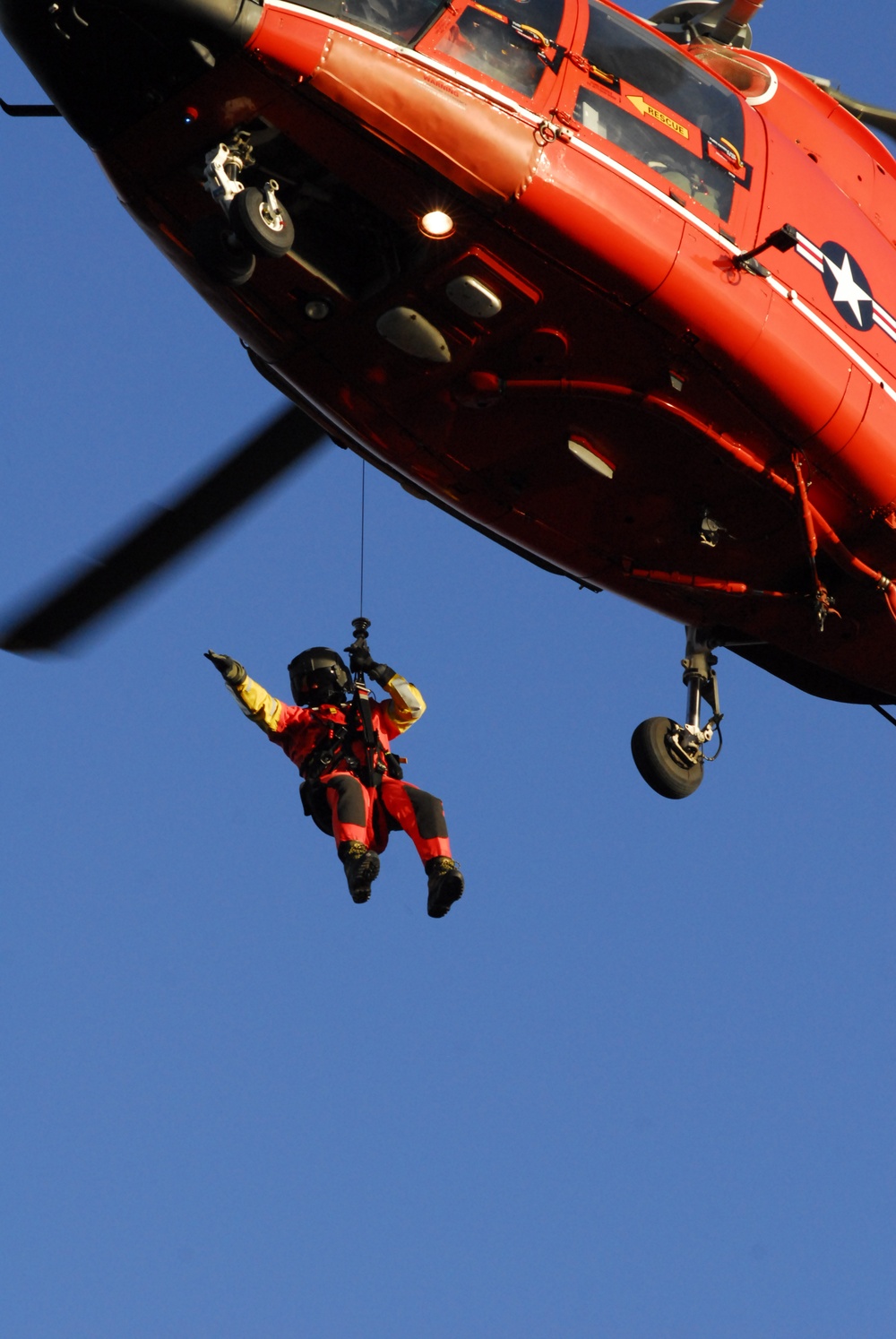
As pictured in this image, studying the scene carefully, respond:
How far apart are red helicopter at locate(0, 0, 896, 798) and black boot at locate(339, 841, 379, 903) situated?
262 centimetres

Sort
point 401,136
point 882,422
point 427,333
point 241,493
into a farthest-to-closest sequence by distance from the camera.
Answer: point 241,493 < point 882,422 < point 427,333 < point 401,136

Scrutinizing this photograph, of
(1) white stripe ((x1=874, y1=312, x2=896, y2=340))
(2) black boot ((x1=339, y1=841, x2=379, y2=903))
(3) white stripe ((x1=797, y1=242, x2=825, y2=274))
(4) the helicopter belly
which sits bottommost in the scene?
(2) black boot ((x1=339, y1=841, x2=379, y2=903))

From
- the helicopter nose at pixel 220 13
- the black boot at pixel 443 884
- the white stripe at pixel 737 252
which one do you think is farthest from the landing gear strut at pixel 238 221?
the black boot at pixel 443 884

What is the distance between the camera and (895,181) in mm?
16453

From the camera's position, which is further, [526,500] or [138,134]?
[526,500]

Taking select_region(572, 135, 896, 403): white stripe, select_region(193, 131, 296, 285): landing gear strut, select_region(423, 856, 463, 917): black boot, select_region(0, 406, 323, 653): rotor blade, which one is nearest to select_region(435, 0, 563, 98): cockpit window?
select_region(572, 135, 896, 403): white stripe

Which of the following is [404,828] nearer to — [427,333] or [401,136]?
[427,333]

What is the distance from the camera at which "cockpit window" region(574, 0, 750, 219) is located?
13.0 meters

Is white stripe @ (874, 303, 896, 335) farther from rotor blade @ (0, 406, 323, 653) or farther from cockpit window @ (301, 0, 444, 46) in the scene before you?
rotor blade @ (0, 406, 323, 653)

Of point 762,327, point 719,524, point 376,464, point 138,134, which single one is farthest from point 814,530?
point 138,134

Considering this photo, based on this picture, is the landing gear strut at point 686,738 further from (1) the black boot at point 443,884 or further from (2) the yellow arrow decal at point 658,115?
(2) the yellow arrow decal at point 658,115

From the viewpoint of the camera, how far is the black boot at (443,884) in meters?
14.5

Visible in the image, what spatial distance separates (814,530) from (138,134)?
5.53m

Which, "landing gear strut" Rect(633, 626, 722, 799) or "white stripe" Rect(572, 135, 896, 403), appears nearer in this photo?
"white stripe" Rect(572, 135, 896, 403)
